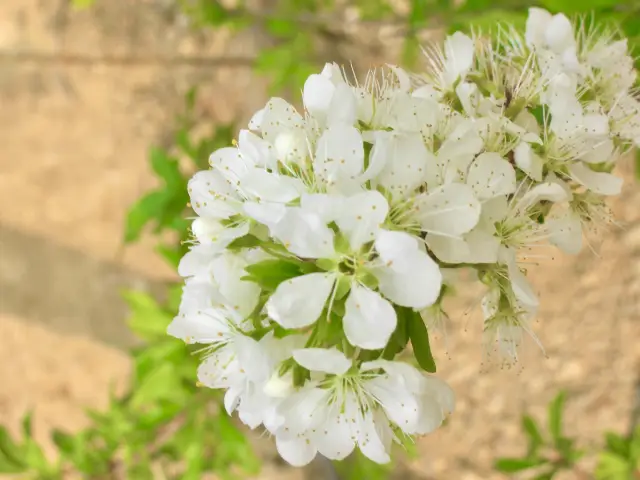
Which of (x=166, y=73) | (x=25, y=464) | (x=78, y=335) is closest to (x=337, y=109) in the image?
(x=25, y=464)

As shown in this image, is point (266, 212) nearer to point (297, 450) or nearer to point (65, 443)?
point (297, 450)

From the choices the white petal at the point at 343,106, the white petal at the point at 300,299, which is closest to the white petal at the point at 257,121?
the white petal at the point at 343,106

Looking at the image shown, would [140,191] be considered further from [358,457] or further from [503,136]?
[503,136]

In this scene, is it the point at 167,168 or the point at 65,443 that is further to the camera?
the point at 65,443

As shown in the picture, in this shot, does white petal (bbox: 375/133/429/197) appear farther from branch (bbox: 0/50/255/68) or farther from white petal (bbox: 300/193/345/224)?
branch (bbox: 0/50/255/68)

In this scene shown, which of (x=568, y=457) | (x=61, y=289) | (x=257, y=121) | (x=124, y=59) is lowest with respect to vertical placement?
(x=61, y=289)

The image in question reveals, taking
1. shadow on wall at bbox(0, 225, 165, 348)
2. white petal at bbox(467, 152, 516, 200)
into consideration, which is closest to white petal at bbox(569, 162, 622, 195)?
white petal at bbox(467, 152, 516, 200)

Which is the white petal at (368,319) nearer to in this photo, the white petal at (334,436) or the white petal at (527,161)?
the white petal at (334,436)

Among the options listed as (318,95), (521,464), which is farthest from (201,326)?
(521,464)
